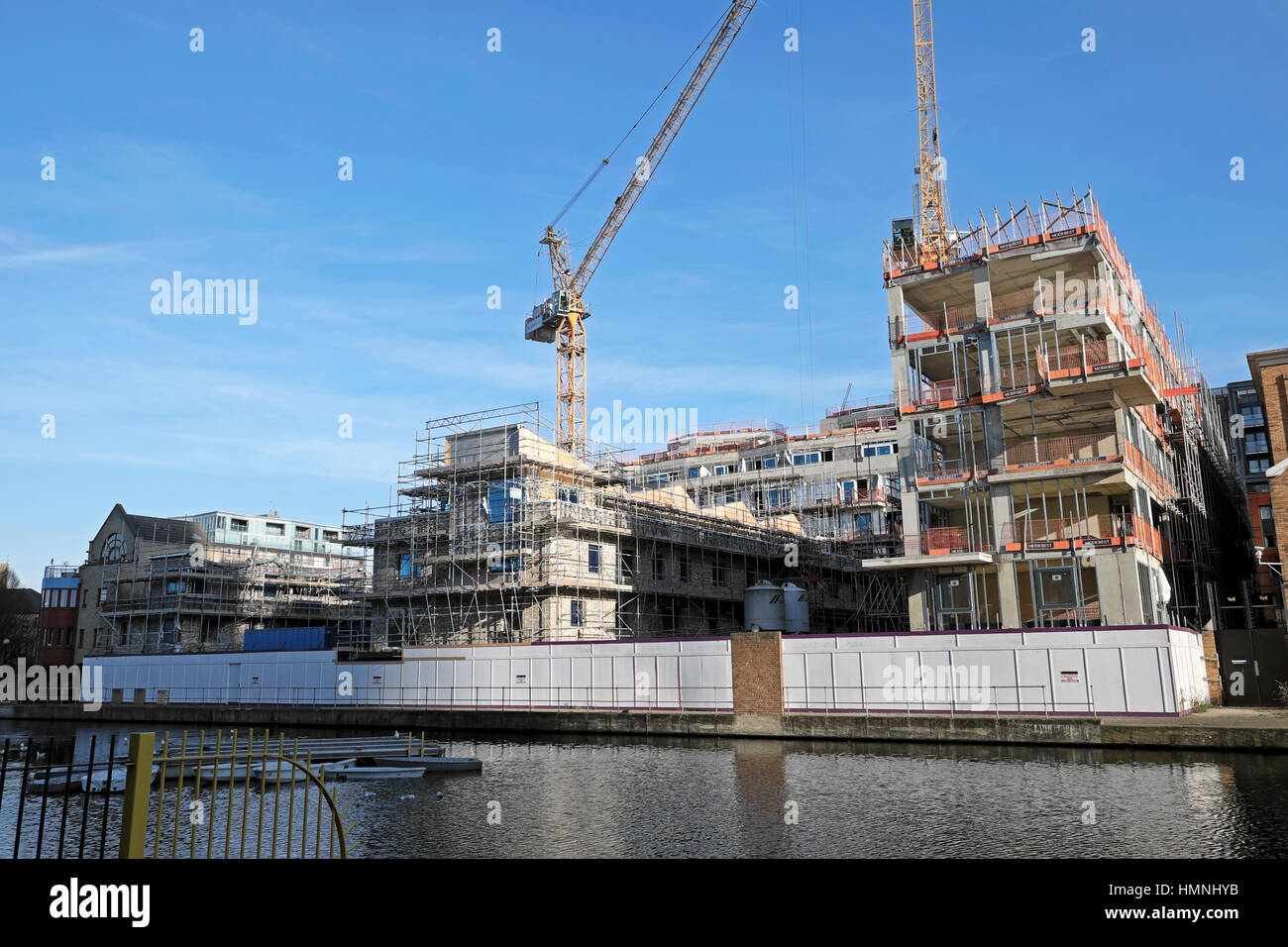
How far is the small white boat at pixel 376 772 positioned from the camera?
24.8 meters

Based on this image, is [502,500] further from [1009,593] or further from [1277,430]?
[1277,430]

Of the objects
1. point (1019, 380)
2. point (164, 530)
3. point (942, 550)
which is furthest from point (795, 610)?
point (164, 530)

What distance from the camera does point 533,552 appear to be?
49.6 meters

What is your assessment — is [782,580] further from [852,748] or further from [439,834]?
[439,834]

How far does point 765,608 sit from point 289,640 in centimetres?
2604

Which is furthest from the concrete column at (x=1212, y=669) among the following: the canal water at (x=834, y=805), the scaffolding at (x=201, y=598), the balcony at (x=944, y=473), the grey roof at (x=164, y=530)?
the grey roof at (x=164, y=530)

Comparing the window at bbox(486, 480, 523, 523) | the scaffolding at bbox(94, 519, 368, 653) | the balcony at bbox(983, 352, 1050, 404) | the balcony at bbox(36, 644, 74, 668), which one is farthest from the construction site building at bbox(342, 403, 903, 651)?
the balcony at bbox(36, 644, 74, 668)

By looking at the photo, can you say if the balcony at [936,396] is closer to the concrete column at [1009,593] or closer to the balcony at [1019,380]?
the balcony at [1019,380]

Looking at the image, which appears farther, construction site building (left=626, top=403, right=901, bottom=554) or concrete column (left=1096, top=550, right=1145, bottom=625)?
construction site building (left=626, top=403, right=901, bottom=554)

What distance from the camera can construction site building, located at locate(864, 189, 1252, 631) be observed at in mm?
39969

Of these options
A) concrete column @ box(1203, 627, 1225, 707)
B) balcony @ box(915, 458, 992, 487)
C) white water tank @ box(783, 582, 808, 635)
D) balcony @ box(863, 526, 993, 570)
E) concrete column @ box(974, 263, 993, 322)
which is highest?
concrete column @ box(974, 263, 993, 322)

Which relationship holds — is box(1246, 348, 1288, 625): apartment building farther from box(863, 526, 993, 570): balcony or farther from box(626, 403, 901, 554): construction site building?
box(626, 403, 901, 554): construction site building

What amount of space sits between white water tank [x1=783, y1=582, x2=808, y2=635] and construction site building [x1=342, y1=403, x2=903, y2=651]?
799 millimetres
